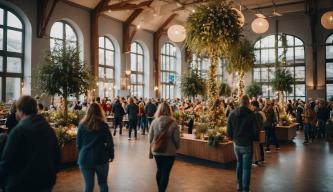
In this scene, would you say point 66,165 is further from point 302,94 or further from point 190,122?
point 302,94

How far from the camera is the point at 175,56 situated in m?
26.2

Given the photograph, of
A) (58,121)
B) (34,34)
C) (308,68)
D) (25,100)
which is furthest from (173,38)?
(308,68)

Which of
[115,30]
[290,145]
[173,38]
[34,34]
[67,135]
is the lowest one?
[290,145]

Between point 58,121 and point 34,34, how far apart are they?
343 inches

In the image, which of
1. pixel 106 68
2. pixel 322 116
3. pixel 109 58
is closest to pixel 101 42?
pixel 109 58

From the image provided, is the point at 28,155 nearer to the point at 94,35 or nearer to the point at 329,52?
the point at 94,35

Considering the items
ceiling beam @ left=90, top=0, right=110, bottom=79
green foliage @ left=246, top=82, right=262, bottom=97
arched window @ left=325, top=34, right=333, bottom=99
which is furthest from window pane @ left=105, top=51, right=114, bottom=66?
arched window @ left=325, top=34, right=333, bottom=99

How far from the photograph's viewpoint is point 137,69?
22688 mm

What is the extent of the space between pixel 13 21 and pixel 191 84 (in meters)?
8.65

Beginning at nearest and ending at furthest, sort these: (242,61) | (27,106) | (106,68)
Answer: (27,106), (242,61), (106,68)

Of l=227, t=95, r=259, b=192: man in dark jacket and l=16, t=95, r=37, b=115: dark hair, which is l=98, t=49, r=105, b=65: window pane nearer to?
l=227, t=95, r=259, b=192: man in dark jacket

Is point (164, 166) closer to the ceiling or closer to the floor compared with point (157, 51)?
closer to the floor

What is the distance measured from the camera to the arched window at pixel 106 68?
63.7ft

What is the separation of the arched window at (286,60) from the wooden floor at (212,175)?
1488cm
